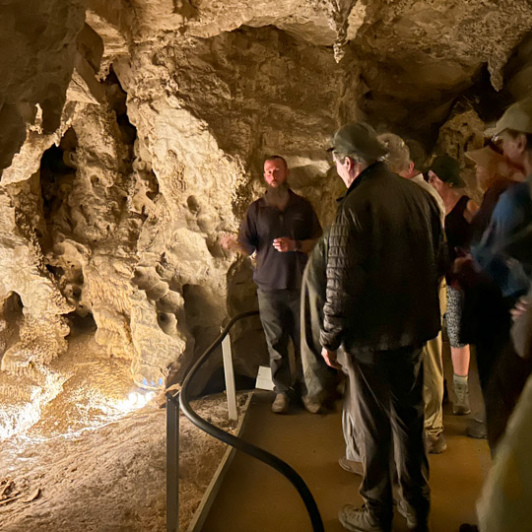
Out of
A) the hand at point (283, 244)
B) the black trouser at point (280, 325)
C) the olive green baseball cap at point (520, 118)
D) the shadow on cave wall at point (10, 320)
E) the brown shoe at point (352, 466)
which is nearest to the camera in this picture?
the olive green baseball cap at point (520, 118)

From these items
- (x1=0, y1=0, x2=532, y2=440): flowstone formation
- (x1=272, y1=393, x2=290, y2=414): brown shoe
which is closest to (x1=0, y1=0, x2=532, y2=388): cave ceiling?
(x1=0, y1=0, x2=532, y2=440): flowstone formation

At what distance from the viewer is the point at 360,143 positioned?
216 cm

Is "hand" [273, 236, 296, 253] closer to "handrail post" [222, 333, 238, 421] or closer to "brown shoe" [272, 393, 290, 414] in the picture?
"handrail post" [222, 333, 238, 421]

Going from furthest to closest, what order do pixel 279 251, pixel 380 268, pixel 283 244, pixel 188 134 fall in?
pixel 188 134, pixel 279 251, pixel 283 244, pixel 380 268

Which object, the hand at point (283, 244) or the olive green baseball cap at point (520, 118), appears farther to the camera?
the hand at point (283, 244)

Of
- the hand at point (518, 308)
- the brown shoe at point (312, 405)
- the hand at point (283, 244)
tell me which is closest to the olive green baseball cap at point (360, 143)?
the hand at point (518, 308)

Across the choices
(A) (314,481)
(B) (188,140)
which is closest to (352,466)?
(A) (314,481)

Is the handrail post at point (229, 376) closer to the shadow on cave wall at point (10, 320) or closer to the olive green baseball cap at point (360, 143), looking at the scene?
the olive green baseball cap at point (360, 143)

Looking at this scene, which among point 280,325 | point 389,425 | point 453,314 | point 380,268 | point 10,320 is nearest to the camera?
point 380,268

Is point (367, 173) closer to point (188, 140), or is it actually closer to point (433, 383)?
point (433, 383)

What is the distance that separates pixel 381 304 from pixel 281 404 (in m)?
1.97

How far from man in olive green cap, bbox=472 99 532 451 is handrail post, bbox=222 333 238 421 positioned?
198 centimetres

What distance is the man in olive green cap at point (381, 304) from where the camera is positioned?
2070 millimetres

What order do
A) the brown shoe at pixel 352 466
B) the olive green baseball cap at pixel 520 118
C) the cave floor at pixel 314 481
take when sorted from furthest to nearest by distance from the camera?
the brown shoe at pixel 352 466, the cave floor at pixel 314 481, the olive green baseball cap at pixel 520 118
